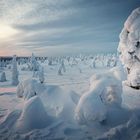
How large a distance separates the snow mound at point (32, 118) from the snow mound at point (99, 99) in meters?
1.40

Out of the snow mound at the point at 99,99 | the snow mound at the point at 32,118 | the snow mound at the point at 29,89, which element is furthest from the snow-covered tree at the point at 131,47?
the snow mound at the point at 32,118

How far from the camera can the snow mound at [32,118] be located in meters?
8.35

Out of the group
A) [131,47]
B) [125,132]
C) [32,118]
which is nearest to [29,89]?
[32,118]

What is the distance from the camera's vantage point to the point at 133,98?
38.5 feet

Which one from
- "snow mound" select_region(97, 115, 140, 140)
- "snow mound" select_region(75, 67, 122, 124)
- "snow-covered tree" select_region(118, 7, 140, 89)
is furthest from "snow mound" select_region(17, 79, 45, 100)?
"snow mound" select_region(97, 115, 140, 140)

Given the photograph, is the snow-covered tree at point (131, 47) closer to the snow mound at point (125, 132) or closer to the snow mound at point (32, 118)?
the snow mound at point (125, 132)

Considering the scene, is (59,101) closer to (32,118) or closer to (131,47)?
(32,118)

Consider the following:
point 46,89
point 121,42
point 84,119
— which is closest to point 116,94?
point 84,119

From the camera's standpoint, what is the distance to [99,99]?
28.8ft

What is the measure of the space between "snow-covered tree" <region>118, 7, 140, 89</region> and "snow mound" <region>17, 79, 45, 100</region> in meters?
6.33

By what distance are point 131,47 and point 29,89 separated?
770 centimetres

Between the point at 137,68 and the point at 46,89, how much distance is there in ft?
21.4

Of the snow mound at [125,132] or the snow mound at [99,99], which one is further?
the snow mound at [99,99]

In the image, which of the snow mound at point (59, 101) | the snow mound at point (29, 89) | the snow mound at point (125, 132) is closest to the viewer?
the snow mound at point (125, 132)
